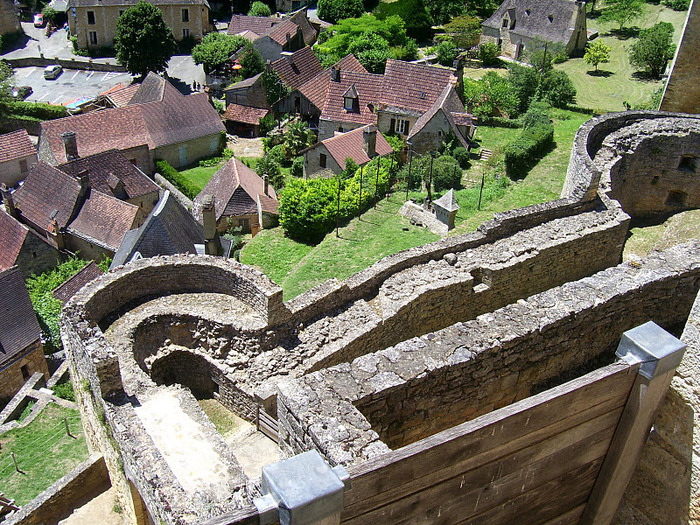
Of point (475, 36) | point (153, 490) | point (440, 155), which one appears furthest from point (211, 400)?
point (475, 36)

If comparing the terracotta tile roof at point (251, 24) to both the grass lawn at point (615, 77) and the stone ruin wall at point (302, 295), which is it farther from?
the stone ruin wall at point (302, 295)

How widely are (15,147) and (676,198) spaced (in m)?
36.9

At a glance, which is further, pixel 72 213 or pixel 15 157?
pixel 15 157

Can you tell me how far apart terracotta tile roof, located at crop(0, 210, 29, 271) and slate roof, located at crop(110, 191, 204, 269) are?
24.9 feet

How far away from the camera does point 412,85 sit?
41.0 m

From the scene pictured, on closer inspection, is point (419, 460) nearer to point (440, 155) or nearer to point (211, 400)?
point (211, 400)

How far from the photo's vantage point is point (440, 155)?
3509 cm

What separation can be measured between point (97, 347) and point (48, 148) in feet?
102

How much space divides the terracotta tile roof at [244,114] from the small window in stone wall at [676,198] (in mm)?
32128

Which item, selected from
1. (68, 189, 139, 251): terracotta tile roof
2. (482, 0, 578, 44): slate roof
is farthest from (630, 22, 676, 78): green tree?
(68, 189, 139, 251): terracotta tile roof

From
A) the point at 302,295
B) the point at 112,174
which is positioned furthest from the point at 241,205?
the point at 302,295

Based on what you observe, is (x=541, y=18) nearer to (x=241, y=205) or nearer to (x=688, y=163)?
(x=241, y=205)

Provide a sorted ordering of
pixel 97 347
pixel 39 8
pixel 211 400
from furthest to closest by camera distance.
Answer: pixel 39 8 → pixel 211 400 → pixel 97 347

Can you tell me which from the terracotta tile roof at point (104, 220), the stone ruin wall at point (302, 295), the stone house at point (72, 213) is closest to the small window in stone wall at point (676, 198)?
the stone ruin wall at point (302, 295)
